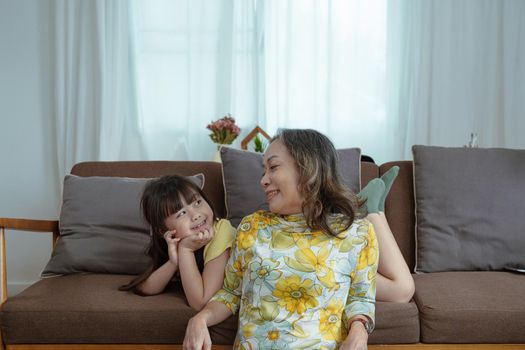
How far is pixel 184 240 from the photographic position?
174 cm

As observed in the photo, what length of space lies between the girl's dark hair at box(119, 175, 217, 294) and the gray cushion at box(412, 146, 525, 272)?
917 mm

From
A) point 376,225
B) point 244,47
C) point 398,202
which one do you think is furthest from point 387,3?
point 376,225

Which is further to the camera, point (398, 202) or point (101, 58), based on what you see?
point (101, 58)

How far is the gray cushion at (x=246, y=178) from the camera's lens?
220 centimetres

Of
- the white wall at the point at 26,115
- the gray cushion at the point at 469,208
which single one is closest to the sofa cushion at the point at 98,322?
the gray cushion at the point at 469,208

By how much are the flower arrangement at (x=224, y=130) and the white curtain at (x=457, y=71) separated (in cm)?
99

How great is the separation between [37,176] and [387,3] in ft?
7.74

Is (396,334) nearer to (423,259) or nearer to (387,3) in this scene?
(423,259)

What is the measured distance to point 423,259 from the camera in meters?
2.20

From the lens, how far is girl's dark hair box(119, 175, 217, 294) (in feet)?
5.84

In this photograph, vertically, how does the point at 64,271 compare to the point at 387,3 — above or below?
below

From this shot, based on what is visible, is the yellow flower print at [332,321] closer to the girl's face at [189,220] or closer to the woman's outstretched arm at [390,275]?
the woman's outstretched arm at [390,275]

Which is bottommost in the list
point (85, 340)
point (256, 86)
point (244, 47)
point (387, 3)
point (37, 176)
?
point (85, 340)

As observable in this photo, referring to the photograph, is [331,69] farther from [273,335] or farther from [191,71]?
[273,335]
